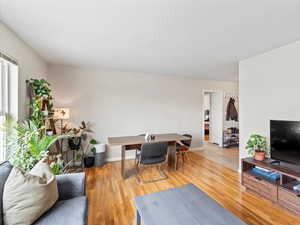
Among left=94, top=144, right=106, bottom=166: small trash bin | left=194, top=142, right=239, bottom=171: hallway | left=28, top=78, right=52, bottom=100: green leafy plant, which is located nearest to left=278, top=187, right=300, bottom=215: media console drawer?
left=194, top=142, right=239, bottom=171: hallway

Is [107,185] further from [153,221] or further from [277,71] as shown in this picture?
[277,71]

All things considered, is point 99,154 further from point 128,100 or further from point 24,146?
point 24,146

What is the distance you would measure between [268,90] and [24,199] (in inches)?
143

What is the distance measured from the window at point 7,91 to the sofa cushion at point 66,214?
49.4 inches

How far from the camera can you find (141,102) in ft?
13.6

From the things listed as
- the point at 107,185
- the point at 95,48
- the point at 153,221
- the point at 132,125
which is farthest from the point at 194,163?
the point at 95,48

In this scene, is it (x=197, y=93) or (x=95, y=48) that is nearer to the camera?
(x=95, y=48)

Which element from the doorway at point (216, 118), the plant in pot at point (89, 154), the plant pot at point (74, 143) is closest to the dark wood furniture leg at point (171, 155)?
the plant in pot at point (89, 154)

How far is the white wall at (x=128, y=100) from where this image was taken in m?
3.56

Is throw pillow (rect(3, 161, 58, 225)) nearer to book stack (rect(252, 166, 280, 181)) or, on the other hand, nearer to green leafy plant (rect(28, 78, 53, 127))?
green leafy plant (rect(28, 78, 53, 127))

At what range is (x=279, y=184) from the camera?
6.54 ft

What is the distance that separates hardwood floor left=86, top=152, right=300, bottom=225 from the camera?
5.81 ft

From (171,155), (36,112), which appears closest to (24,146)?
(36,112)

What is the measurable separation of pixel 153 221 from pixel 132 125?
3.01 m
